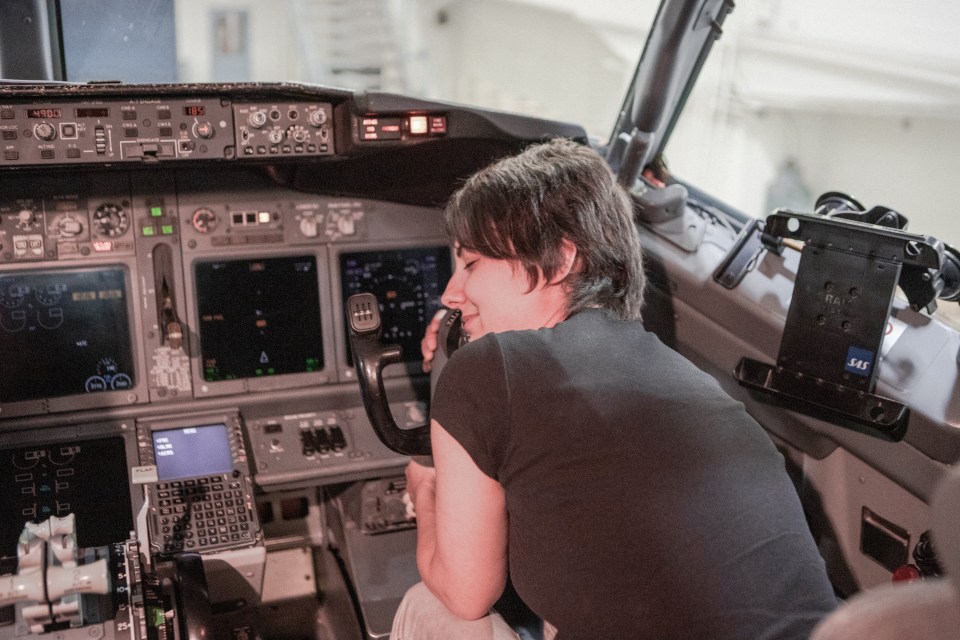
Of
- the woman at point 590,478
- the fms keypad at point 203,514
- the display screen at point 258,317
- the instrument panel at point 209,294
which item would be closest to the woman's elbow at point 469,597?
the woman at point 590,478

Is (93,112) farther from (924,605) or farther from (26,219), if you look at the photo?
(924,605)

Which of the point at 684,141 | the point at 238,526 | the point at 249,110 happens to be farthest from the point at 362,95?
the point at 684,141

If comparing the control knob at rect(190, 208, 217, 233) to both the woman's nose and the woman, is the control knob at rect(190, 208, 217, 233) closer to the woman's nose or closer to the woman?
the woman's nose

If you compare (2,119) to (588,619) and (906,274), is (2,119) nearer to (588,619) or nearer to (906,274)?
(588,619)

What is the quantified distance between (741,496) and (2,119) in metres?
1.60

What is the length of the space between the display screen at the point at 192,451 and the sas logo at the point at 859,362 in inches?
56.8

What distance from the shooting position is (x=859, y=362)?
5.71 feet

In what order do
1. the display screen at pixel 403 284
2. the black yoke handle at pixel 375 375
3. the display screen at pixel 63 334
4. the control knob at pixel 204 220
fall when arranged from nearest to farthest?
the black yoke handle at pixel 375 375 < the display screen at pixel 63 334 < the control knob at pixel 204 220 < the display screen at pixel 403 284

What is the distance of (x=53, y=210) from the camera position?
2.01 meters

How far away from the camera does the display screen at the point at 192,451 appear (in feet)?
6.63

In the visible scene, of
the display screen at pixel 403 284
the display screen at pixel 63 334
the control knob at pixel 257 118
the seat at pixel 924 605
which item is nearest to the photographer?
the seat at pixel 924 605

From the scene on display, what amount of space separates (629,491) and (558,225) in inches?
Result: 18.7

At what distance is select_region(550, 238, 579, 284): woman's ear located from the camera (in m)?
1.38

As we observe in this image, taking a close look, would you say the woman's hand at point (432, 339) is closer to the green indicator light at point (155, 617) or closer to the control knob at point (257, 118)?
the control knob at point (257, 118)
